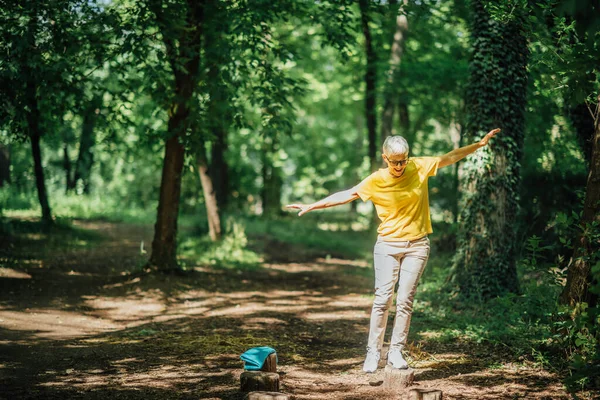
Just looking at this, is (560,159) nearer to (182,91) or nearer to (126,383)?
(182,91)

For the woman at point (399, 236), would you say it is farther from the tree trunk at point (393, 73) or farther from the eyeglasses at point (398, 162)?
the tree trunk at point (393, 73)

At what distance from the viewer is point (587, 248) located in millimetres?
5742

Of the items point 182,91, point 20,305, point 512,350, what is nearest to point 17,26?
point 182,91

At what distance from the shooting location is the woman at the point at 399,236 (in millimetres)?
5383

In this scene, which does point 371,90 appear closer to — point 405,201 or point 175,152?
point 175,152

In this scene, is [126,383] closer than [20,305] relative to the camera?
Yes

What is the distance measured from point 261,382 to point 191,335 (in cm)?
293

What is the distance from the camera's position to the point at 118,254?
561 inches

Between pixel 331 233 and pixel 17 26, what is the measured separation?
15.3 m

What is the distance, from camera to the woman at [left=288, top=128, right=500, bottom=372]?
17.7 ft

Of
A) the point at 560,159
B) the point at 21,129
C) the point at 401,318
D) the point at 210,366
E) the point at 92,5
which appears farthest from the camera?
the point at 560,159

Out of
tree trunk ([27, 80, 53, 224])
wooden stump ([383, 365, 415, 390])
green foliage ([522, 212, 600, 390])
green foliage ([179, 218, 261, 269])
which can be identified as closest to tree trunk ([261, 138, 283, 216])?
green foliage ([179, 218, 261, 269])

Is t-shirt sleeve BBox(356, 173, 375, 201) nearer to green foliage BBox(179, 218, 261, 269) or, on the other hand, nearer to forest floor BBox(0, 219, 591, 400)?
forest floor BBox(0, 219, 591, 400)

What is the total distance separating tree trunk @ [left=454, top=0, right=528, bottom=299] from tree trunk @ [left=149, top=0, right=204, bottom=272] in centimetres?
517
